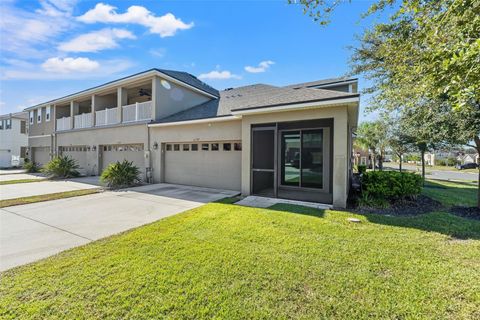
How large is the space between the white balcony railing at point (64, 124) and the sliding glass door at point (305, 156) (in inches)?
776

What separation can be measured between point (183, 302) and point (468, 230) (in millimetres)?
6954

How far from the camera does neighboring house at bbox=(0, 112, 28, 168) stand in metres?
28.2

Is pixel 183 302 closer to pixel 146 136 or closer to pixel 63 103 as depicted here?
pixel 146 136

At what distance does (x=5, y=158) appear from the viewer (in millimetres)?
28328

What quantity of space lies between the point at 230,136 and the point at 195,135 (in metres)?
2.28

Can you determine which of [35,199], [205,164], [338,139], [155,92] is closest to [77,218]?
[35,199]

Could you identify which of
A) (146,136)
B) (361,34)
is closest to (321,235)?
(361,34)

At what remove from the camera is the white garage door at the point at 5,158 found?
92.1 ft

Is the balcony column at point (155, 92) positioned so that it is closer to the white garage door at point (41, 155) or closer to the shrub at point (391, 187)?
the shrub at point (391, 187)

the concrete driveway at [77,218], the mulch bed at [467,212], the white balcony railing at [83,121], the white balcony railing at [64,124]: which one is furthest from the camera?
the white balcony railing at [64,124]

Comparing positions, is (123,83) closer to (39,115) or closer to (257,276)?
(257,276)

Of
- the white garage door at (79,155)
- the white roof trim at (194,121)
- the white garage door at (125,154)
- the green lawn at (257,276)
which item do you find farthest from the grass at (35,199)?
the white garage door at (79,155)

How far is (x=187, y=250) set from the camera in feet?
13.3

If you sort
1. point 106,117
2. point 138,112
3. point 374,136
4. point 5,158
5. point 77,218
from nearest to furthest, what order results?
point 77,218 → point 138,112 → point 106,117 → point 374,136 → point 5,158
